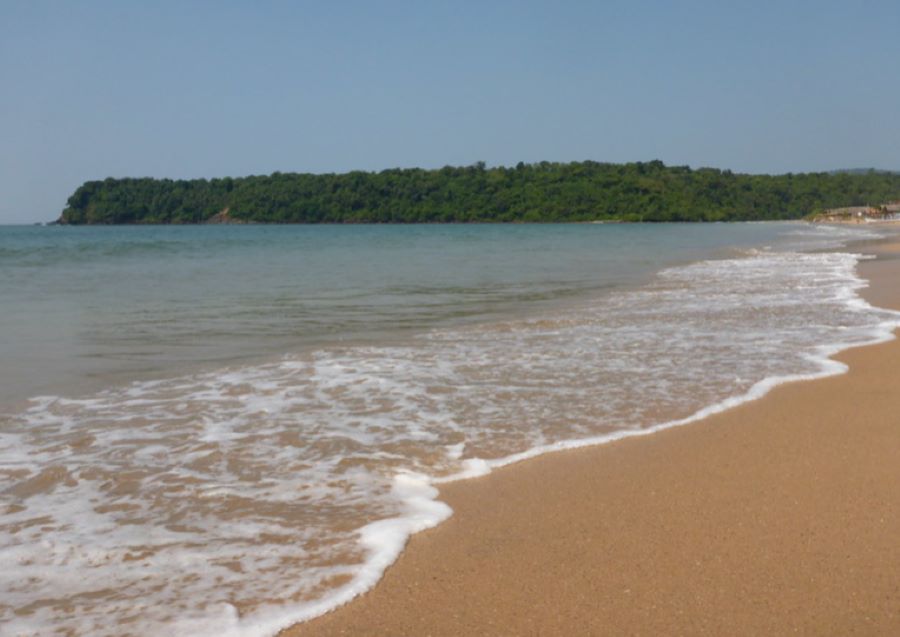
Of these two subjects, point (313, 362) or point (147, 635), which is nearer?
point (147, 635)

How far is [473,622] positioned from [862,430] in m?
3.34

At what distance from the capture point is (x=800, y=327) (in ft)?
31.7

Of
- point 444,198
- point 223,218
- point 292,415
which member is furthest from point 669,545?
point 223,218

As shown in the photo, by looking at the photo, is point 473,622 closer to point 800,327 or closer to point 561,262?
point 800,327

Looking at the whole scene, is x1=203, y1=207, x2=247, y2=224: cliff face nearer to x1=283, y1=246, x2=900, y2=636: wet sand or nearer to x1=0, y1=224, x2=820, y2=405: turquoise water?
x1=0, y1=224, x2=820, y2=405: turquoise water

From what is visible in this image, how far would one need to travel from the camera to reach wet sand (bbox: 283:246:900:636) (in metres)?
2.81

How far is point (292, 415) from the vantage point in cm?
570

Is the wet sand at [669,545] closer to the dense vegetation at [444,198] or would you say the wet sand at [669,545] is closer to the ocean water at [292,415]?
the ocean water at [292,415]

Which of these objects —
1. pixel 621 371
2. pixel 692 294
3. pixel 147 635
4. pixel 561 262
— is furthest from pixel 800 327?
pixel 561 262

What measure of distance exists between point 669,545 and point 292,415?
304 cm

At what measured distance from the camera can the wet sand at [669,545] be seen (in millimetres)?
2812

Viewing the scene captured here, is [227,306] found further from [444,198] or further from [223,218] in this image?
[223,218]

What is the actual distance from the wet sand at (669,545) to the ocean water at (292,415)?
0.81 feet

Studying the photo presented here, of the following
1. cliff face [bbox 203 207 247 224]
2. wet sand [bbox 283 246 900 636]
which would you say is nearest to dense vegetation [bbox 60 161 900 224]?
cliff face [bbox 203 207 247 224]
